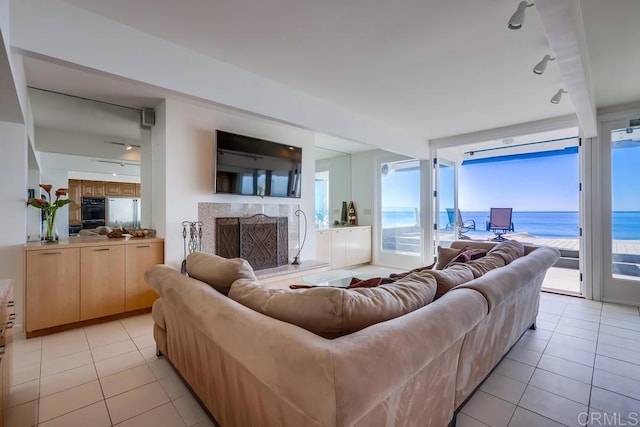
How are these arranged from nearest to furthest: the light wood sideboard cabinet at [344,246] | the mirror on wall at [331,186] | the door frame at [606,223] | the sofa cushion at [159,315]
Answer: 1. the sofa cushion at [159,315]
2. the door frame at [606,223]
3. the light wood sideboard cabinet at [344,246]
4. the mirror on wall at [331,186]

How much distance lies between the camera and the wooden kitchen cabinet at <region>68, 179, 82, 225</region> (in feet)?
12.6

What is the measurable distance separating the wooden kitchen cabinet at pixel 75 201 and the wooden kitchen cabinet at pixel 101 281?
4.62 ft

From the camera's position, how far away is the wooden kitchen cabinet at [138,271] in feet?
10.2

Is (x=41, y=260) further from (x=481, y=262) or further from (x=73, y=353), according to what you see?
(x=481, y=262)

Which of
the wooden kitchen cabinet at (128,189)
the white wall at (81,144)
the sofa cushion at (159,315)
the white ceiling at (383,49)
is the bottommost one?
the sofa cushion at (159,315)

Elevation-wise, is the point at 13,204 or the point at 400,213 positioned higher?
the point at 13,204

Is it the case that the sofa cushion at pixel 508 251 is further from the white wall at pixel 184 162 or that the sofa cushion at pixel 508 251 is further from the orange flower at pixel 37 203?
the orange flower at pixel 37 203

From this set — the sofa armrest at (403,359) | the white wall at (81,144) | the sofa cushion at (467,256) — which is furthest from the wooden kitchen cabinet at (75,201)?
the sofa cushion at (467,256)

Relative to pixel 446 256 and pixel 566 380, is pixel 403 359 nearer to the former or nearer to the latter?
→ pixel 566 380

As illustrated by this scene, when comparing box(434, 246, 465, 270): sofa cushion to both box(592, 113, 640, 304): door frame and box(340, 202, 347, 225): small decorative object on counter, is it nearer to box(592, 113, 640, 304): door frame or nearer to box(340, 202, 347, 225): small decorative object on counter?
box(592, 113, 640, 304): door frame

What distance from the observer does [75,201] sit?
3.92 metres

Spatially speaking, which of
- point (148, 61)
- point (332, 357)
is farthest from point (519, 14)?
point (148, 61)

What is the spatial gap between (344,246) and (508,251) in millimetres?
3394

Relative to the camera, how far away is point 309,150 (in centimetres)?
464
